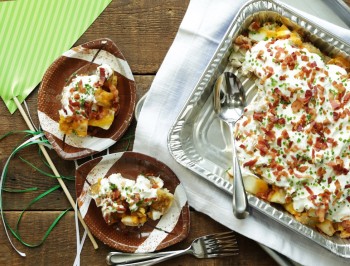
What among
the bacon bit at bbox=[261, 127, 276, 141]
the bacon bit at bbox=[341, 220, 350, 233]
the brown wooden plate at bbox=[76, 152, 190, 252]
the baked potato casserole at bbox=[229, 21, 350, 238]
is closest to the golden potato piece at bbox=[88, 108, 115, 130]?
the brown wooden plate at bbox=[76, 152, 190, 252]

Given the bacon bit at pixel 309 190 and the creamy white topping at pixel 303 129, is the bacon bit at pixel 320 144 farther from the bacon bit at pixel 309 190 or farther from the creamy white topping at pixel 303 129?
the bacon bit at pixel 309 190

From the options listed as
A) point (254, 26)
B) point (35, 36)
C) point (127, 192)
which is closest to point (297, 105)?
point (254, 26)

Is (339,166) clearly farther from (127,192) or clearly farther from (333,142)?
(127,192)

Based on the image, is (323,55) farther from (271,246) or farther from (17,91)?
(17,91)

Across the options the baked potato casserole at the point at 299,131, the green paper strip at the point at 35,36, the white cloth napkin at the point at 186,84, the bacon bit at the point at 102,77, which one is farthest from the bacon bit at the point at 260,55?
the green paper strip at the point at 35,36

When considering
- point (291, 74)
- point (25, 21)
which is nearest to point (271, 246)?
point (291, 74)

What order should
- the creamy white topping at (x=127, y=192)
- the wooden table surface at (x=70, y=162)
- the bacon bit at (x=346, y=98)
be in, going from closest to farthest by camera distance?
1. the bacon bit at (x=346, y=98)
2. the creamy white topping at (x=127, y=192)
3. the wooden table surface at (x=70, y=162)
